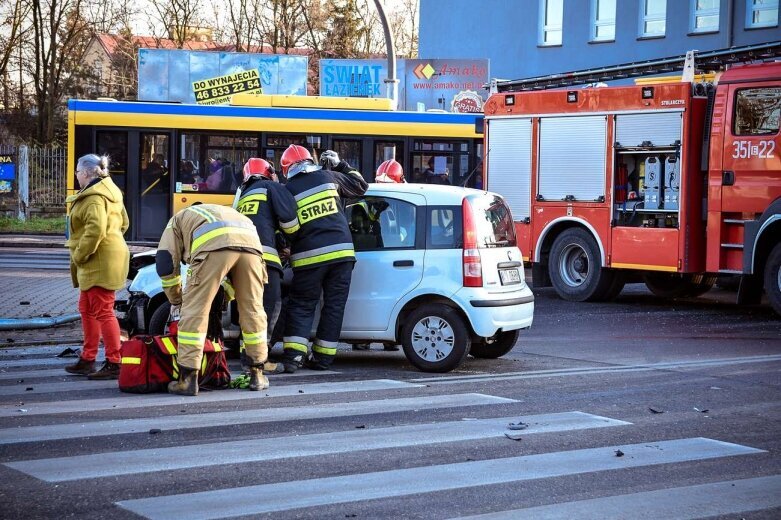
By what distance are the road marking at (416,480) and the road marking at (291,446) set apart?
1.96 feet

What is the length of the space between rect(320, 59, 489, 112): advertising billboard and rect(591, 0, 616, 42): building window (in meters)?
3.63

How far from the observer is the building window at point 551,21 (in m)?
38.3

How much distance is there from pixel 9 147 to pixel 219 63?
23.4 ft

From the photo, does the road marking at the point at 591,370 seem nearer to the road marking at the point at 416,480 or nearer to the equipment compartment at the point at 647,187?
the road marking at the point at 416,480

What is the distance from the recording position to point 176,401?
8547mm

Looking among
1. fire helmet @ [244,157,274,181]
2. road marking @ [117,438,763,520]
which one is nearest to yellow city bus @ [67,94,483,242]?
fire helmet @ [244,157,274,181]

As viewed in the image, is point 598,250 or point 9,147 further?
point 9,147

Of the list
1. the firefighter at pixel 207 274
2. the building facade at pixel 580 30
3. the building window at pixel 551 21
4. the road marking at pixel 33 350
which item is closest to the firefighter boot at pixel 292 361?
the firefighter at pixel 207 274

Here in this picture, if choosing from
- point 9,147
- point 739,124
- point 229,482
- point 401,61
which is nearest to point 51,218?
point 9,147

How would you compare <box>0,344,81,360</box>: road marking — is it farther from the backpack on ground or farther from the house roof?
the house roof

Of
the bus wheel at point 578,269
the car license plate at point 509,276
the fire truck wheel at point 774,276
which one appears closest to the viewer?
the car license plate at point 509,276

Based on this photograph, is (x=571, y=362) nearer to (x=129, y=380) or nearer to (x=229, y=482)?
(x=129, y=380)

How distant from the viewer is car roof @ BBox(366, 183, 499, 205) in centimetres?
1023

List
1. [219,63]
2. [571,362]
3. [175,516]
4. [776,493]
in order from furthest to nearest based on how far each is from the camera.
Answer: [219,63] → [571,362] → [776,493] → [175,516]
